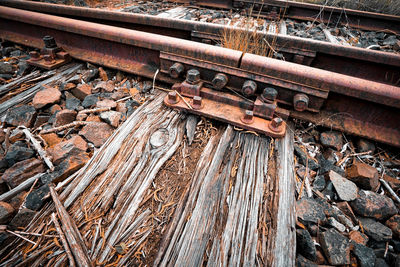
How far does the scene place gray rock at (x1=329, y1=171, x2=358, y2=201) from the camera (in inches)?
51.6

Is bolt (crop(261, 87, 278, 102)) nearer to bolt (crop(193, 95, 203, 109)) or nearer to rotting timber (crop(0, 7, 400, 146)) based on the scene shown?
rotting timber (crop(0, 7, 400, 146))

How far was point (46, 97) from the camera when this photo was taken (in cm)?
183

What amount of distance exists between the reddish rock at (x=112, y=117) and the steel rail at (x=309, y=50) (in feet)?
5.37

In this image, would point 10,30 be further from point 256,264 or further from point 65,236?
point 256,264

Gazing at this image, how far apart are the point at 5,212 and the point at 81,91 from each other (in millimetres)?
1201

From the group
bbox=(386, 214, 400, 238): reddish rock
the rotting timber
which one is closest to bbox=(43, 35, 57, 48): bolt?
the rotting timber

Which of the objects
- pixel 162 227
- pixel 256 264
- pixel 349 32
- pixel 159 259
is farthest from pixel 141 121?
pixel 349 32

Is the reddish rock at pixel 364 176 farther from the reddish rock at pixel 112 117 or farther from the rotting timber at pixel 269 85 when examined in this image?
the reddish rock at pixel 112 117

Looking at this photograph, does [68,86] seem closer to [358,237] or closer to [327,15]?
[358,237]

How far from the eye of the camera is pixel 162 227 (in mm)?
1121

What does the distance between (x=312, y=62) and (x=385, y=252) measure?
2069mm

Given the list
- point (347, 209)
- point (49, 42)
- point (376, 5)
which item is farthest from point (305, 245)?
point (376, 5)

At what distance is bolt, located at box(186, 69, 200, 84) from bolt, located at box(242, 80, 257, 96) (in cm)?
43

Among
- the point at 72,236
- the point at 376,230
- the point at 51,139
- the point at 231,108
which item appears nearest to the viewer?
the point at 72,236
